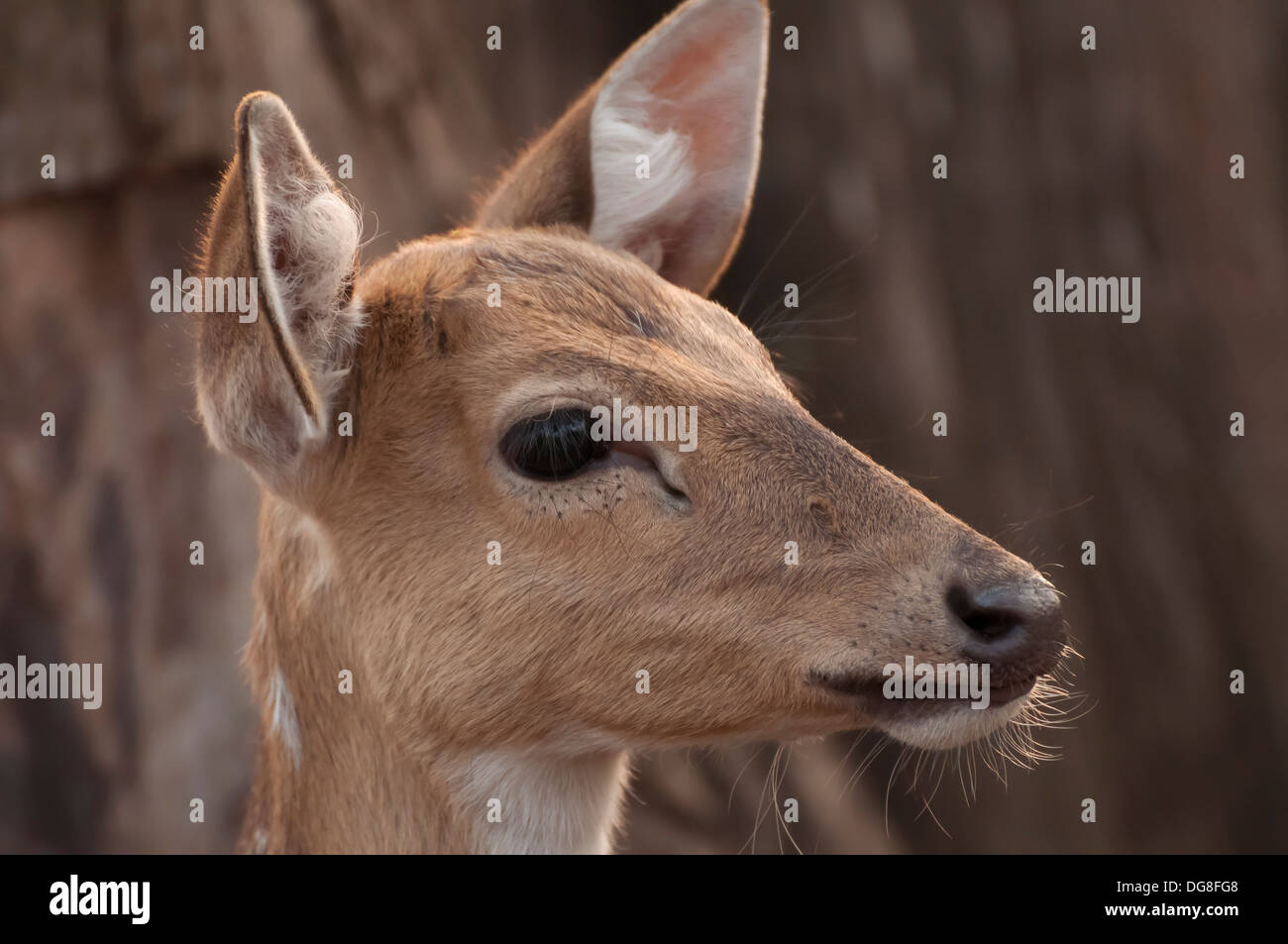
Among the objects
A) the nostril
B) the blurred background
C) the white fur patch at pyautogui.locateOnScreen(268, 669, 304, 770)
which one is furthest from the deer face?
the blurred background

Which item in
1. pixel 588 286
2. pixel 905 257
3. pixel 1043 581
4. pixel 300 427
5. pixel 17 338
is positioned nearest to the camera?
pixel 1043 581

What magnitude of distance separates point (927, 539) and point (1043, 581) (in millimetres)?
279

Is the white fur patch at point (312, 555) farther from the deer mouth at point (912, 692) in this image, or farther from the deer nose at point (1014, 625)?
the deer nose at point (1014, 625)

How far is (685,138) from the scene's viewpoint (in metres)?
4.12

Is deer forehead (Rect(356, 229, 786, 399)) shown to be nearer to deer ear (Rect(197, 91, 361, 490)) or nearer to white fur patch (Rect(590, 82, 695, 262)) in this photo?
deer ear (Rect(197, 91, 361, 490))

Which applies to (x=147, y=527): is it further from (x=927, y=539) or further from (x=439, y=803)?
(x=927, y=539)

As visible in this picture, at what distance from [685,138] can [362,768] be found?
7.25 feet

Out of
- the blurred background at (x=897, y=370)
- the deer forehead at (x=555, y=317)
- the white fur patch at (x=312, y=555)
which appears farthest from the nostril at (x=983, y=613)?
the blurred background at (x=897, y=370)

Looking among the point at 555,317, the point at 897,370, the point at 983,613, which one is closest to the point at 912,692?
the point at 983,613

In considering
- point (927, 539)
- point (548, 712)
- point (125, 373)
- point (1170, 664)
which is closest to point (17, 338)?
point (125, 373)

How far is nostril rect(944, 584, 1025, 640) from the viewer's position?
283 cm

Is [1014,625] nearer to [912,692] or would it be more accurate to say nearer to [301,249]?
[912,692]

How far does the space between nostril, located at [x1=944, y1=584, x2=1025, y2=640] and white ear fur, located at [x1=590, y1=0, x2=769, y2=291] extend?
178 centimetres

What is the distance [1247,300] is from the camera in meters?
6.91
